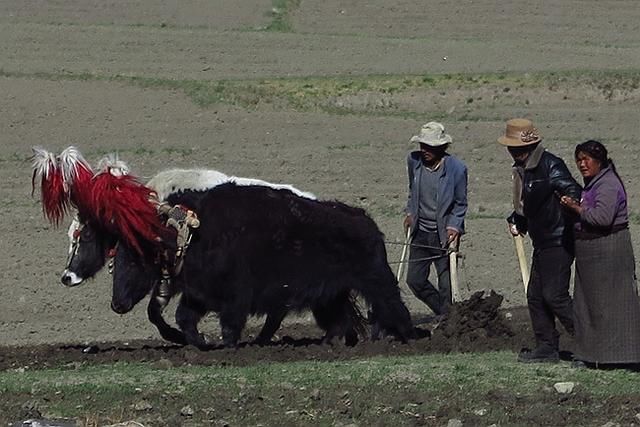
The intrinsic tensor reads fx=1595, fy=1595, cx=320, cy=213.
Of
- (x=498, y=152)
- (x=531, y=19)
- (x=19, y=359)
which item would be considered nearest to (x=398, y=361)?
(x=19, y=359)

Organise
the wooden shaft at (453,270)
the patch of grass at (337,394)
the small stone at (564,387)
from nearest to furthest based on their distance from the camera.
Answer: the patch of grass at (337,394)
the small stone at (564,387)
the wooden shaft at (453,270)

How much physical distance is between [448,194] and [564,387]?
3.08 metres

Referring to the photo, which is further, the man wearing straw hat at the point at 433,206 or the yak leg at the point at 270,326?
the man wearing straw hat at the point at 433,206

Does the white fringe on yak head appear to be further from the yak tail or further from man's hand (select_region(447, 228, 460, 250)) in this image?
man's hand (select_region(447, 228, 460, 250))

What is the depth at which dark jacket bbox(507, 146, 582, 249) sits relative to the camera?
11000mm

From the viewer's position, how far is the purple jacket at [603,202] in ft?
35.2

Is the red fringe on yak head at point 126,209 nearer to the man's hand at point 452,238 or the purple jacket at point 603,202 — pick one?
the man's hand at point 452,238

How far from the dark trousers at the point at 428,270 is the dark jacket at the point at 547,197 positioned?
205 centimetres

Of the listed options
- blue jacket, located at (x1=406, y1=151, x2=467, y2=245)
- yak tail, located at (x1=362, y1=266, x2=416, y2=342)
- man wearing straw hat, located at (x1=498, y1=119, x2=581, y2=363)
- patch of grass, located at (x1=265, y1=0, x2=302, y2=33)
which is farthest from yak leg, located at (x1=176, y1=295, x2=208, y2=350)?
patch of grass, located at (x1=265, y1=0, x2=302, y2=33)

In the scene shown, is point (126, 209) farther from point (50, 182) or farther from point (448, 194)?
point (448, 194)

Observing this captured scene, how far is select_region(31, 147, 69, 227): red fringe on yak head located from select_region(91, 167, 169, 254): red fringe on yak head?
0.25m

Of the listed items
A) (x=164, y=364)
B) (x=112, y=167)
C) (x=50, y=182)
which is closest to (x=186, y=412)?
(x=164, y=364)

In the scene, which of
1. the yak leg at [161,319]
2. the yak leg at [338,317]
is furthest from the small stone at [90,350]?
the yak leg at [338,317]

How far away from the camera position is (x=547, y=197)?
11.1 meters
